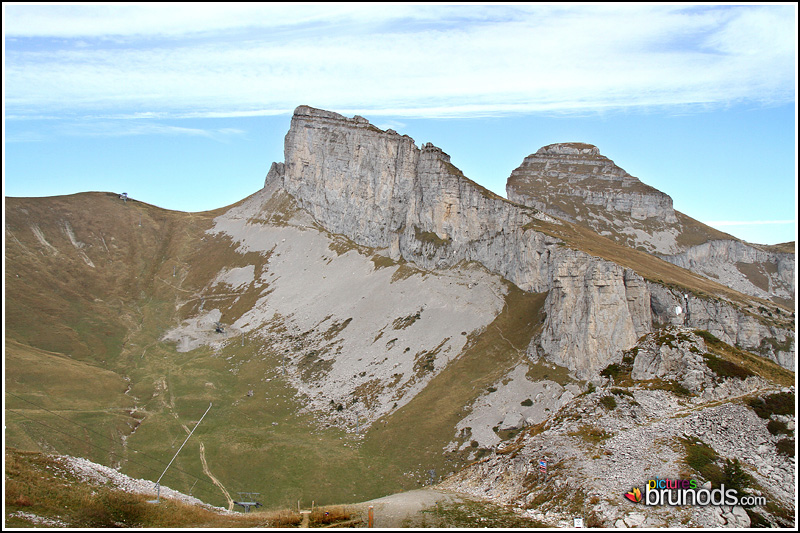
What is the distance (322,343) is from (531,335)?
44.7 meters

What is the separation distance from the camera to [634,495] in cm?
2989

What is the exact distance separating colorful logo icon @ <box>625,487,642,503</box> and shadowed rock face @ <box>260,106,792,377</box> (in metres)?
51.6

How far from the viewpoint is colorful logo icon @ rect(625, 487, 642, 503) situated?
29.7m

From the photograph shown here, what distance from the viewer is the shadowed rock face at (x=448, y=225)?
84.1 m

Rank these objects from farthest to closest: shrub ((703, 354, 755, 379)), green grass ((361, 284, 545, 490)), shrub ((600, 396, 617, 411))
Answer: green grass ((361, 284, 545, 490)) < shrub ((703, 354, 755, 379)) < shrub ((600, 396, 617, 411))

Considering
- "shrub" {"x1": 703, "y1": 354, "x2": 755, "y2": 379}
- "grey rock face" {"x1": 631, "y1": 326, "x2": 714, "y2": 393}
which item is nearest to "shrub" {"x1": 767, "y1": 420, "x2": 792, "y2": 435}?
"grey rock face" {"x1": 631, "y1": 326, "x2": 714, "y2": 393}

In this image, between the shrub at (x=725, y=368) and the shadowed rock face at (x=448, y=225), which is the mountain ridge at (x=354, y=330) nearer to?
the shrub at (x=725, y=368)

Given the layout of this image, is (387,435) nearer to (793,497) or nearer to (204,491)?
(204,491)

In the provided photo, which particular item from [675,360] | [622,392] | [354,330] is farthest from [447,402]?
[675,360]

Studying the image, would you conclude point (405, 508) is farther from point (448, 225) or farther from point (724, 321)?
point (448, 225)

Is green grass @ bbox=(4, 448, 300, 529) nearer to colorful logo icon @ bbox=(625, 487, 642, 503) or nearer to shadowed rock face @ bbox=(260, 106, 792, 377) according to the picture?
colorful logo icon @ bbox=(625, 487, 642, 503)

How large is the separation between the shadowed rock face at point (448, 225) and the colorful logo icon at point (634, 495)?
51581mm

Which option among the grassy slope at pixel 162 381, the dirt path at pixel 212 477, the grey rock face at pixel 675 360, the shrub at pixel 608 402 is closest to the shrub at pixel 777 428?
the grey rock face at pixel 675 360

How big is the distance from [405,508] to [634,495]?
1448 centimetres
